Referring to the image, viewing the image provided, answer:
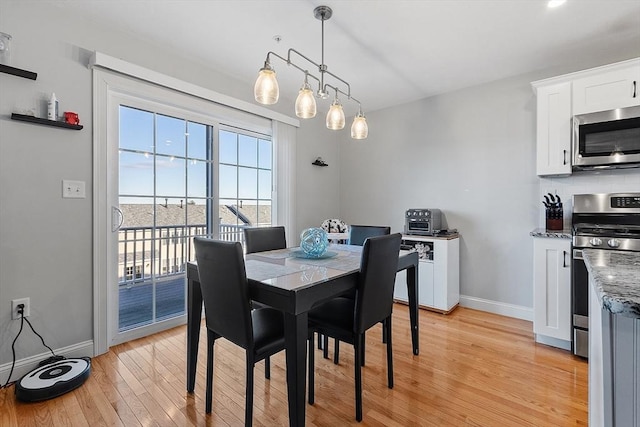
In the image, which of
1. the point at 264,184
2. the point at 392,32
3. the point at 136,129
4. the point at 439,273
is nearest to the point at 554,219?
the point at 439,273

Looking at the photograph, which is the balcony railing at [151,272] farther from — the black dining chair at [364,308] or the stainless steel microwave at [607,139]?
the stainless steel microwave at [607,139]

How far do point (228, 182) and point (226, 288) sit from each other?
199 centimetres

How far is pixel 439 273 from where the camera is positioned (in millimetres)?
3146

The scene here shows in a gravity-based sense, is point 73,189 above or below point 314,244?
above

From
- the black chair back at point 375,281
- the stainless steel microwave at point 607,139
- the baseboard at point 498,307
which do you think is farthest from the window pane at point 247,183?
the stainless steel microwave at point 607,139

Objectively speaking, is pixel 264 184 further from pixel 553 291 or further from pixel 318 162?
pixel 553 291

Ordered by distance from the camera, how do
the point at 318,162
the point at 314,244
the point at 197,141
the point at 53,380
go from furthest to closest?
the point at 318,162, the point at 197,141, the point at 314,244, the point at 53,380

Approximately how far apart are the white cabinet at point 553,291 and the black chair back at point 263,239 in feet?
6.97

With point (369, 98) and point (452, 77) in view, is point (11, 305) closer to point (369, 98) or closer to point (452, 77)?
point (369, 98)

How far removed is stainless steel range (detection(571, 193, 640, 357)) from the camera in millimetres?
2094

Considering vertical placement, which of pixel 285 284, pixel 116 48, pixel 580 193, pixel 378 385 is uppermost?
pixel 116 48

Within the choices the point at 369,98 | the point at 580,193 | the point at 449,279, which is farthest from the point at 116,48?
the point at 580,193

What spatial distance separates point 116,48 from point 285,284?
7.58 ft

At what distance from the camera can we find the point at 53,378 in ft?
5.96
